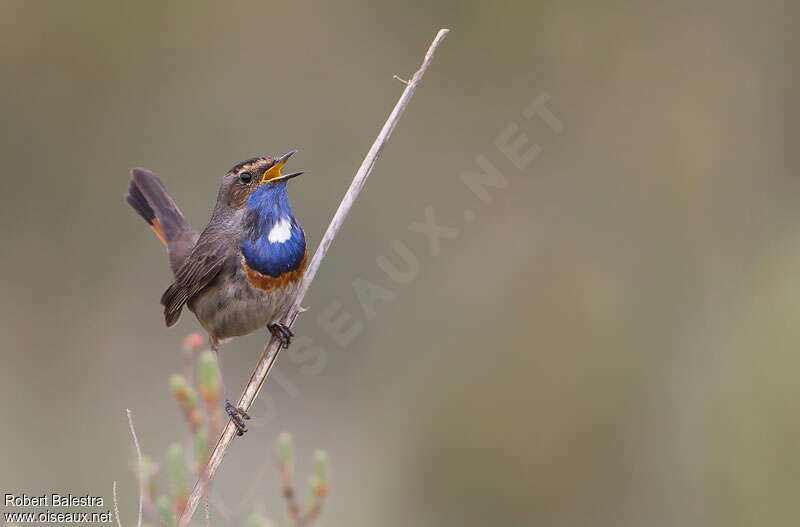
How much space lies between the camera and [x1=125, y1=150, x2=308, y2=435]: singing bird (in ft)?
14.8

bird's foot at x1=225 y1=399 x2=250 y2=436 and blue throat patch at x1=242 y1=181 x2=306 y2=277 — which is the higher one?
blue throat patch at x1=242 y1=181 x2=306 y2=277

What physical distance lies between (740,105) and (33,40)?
5.23m

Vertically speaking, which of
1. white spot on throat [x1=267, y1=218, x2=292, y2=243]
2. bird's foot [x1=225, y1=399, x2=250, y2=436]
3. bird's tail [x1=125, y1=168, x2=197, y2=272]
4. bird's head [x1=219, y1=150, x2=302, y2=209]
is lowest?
bird's foot [x1=225, y1=399, x2=250, y2=436]

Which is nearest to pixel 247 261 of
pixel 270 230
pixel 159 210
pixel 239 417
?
pixel 270 230

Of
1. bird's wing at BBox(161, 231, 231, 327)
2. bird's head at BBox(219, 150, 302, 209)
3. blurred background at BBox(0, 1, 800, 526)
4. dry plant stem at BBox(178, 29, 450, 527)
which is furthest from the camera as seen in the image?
blurred background at BBox(0, 1, 800, 526)

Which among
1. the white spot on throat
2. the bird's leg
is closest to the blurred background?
the bird's leg

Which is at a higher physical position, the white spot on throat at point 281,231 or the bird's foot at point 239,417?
the white spot on throat at point 281,231

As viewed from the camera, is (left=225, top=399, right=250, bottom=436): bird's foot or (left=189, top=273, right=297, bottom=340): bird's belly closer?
(left=225, top=399, right=250, bottom=436): bird's foot

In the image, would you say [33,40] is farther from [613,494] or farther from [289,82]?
[613,494]

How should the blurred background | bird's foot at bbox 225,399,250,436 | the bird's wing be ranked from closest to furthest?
bird's foot at bbox 225,399,250,436 → the bird's wing → the blurred background

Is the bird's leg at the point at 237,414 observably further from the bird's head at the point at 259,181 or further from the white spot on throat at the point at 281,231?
the bird's head at the point at 259,181

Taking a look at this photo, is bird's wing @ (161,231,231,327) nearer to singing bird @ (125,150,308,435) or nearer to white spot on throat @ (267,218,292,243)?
singing bird @ (125,150,308,435)

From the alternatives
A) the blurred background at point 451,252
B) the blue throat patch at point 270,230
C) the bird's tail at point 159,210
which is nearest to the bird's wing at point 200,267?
the blue throat patch at point 270,230

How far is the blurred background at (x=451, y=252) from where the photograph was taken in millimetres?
5566
